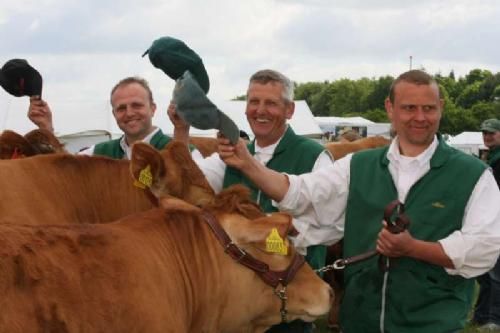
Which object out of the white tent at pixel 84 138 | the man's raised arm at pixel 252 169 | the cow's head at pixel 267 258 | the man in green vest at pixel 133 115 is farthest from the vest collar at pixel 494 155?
the white tent at pixel 84 138

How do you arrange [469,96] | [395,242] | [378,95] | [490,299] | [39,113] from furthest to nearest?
[378,95] → [469,96] → [490,299] → [39,113] → [395,242]

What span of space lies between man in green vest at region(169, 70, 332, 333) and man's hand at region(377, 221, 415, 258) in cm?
82

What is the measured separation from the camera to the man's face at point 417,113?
4273 mm

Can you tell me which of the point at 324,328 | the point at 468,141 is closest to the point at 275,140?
the point at 324,328

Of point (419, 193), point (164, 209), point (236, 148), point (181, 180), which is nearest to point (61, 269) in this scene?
point (164, 209)

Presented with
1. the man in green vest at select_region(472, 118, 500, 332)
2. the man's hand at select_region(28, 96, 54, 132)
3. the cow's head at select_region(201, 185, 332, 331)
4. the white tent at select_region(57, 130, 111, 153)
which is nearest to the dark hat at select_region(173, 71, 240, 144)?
the cow's head at select_region(201, 185, 332, 331)

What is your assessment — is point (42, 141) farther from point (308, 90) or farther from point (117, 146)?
point (308, 90)

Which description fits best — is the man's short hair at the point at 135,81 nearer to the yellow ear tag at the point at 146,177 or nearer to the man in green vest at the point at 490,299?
the yellow ear tag at the point at 146,177

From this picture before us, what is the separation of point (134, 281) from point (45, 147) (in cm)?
285

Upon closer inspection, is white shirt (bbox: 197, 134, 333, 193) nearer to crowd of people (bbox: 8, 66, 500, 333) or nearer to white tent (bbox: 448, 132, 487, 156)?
crowd of people (bbox: 8, 66, 500, 333)

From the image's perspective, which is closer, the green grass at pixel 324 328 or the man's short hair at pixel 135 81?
the man's short hair at pixel 135 81

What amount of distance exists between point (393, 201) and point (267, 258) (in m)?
0.95

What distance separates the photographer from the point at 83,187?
452 centimetres

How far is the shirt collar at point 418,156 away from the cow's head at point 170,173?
3.68 feet
